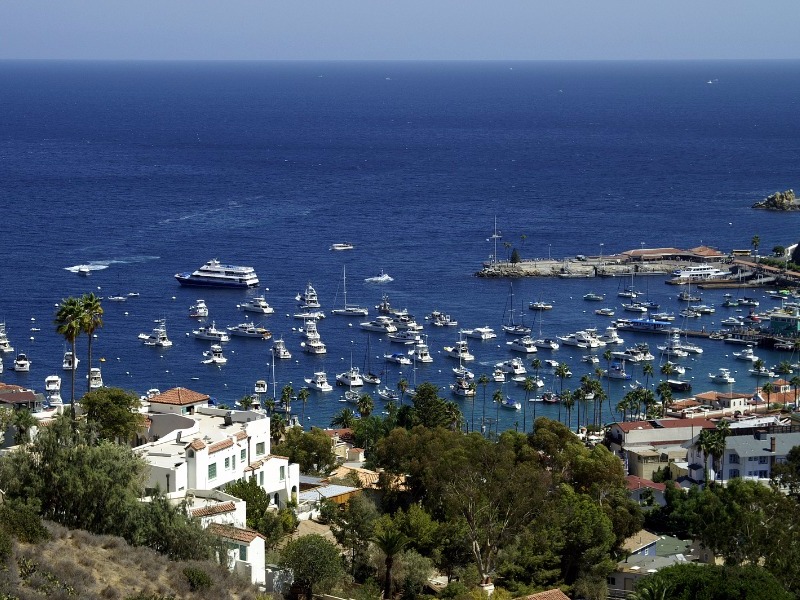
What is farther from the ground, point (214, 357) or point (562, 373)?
point (562, 373)

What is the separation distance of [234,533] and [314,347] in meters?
54.7

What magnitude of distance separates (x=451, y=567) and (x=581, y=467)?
30.1 ft

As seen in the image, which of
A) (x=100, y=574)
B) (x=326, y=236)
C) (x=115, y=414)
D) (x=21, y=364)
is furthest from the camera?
(x=326, y=236)

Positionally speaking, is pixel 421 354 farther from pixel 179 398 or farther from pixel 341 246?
pixel 179 398

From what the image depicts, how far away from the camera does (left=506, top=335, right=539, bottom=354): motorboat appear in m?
86.7

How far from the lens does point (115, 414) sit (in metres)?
40.7

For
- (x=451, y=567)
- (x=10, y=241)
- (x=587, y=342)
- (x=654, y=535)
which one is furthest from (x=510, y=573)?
(x=10, y=241)

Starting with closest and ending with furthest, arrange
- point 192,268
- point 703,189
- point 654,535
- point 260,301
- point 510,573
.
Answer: point 510,573
point 654,535
point 260,301
point 192,268
point 703,189

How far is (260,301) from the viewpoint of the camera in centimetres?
9712

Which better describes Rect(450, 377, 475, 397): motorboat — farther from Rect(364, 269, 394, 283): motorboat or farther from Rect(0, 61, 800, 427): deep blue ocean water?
Rect(364, 269, 394, 283): motorboat

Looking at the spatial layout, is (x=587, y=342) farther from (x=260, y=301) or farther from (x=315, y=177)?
(x=315, y=177)

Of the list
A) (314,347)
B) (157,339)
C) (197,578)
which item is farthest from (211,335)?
(197,578)

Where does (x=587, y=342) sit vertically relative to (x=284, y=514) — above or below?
below

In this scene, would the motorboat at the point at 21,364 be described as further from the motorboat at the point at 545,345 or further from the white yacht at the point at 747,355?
the white yacht at the point at 747,355
